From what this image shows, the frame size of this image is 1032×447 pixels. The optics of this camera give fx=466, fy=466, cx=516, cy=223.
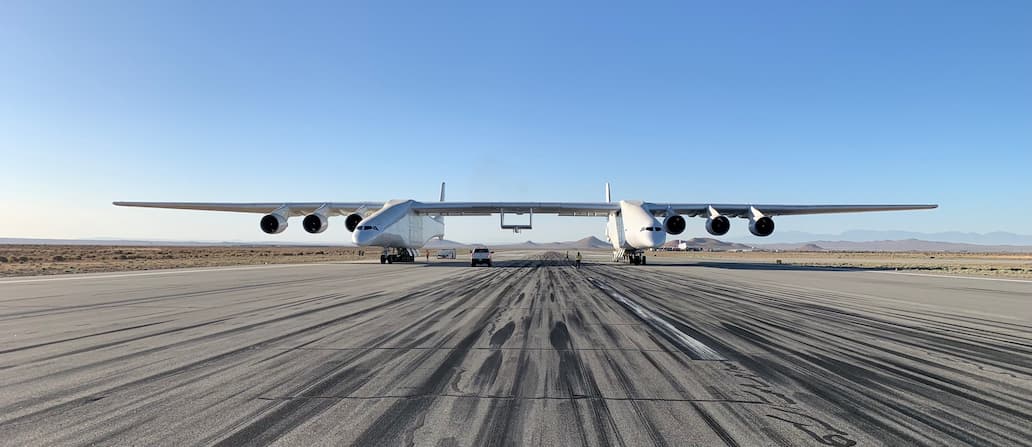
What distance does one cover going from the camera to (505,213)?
36.6 metres

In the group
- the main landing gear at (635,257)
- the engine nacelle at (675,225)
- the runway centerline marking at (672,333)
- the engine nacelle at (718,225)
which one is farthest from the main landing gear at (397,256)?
the runway centerline marking at (672,333)

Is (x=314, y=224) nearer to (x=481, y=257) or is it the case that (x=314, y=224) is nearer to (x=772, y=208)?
(x=481, y=257)

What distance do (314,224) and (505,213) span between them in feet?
45.3

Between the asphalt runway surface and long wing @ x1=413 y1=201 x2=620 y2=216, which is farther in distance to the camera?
long wing @ x1=413 y1=201 x2=620 y2=216

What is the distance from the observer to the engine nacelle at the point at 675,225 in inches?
1225

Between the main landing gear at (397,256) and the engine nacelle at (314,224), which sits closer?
the engine nacelle at (314,224)

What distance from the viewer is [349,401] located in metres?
3.61

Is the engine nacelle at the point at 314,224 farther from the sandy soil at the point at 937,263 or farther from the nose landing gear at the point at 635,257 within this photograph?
the sandy soil at the point at 937,263

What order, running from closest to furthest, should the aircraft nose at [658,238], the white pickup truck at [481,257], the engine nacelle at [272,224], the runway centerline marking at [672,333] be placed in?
the runway centerline marking at [672,333], the aircraft nose at [658,238], the engine nacelle at [272,224], the white pickup truck at [481,257]

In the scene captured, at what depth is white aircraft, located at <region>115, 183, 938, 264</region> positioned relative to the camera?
2934cm

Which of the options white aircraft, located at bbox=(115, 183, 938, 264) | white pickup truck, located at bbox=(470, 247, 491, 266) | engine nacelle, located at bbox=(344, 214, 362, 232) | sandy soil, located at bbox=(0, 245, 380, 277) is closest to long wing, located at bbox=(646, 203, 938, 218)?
white aircraft, located at bbox=(115, 183, 938, 264)

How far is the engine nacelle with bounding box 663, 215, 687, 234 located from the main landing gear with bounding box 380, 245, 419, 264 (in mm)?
19586

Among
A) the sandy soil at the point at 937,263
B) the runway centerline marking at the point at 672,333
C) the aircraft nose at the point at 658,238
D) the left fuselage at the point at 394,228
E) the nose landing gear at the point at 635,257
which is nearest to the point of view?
the runway centerline marking at the point at 672,333

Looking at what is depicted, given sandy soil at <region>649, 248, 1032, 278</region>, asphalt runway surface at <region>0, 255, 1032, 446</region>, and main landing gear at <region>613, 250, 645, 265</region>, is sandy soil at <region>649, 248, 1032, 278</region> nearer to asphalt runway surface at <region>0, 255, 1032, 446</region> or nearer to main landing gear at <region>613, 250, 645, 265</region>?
main landing gear at <region>613, 250, 645, 265</region>
